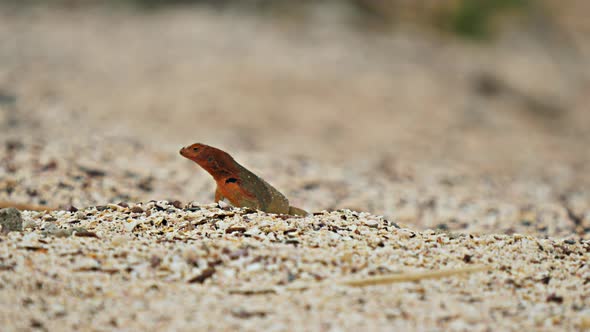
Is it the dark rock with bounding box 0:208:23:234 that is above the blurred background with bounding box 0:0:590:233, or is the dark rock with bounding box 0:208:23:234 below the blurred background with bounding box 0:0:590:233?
below

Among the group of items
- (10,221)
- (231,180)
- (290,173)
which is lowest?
(10,221)

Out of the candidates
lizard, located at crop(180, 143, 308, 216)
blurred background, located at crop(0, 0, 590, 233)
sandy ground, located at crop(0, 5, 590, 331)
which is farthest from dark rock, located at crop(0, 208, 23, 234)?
blurred background, located at crop(0, 0, 590, 233)

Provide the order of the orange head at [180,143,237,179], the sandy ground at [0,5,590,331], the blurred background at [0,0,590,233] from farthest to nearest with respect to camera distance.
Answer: the blurred background at [0,0,590,233], the orange head at [180,143,237,179], the sandy ground at [0,5,590,331]

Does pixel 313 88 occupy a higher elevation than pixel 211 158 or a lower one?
higher

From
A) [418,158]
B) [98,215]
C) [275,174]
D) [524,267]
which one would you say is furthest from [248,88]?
[524,267]

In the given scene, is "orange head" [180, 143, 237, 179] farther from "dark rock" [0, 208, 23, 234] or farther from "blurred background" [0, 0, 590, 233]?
"blurred background" [0, 0, 590, 233]

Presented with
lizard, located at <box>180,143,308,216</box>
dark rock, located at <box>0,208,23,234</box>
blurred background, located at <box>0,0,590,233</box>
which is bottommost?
dark rock, located at <box>0,208,23,234</box>

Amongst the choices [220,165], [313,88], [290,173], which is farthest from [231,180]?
[313,88]

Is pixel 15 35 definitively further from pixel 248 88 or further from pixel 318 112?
pixel 318 112

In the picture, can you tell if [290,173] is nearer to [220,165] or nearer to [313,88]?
[220,165]
